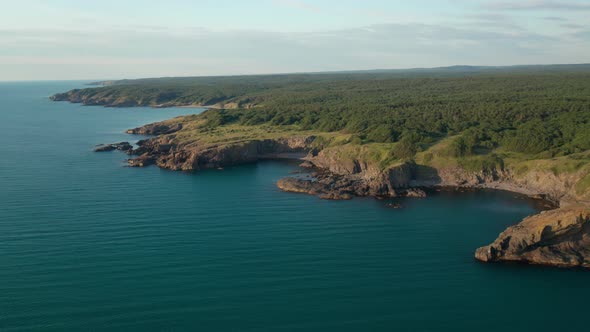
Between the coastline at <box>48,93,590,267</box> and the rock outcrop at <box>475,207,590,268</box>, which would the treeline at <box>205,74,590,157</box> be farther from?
the rock outcrop at <box>475,207,590,268</box>

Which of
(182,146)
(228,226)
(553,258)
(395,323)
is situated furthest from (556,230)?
(182,146)

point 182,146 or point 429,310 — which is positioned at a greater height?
point 182,146

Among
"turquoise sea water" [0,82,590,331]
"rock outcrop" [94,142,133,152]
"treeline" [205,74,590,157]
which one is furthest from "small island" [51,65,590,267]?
"turquoise sea water" [0,82,590,331]

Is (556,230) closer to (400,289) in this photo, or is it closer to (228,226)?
(400,289)

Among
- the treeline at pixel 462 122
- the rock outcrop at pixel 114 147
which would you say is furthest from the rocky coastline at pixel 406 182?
the treeline at pixel 462 122

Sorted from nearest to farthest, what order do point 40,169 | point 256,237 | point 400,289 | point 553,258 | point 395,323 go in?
point 395,323, point 400,289, point 553,258, point 256,237, point 40,169

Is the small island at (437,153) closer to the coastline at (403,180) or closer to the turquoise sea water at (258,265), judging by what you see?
the coastline at (403,180)

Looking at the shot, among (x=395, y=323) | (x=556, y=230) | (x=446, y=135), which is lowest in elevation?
(x=395, y=323)

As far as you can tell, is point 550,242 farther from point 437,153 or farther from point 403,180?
point 437,153
